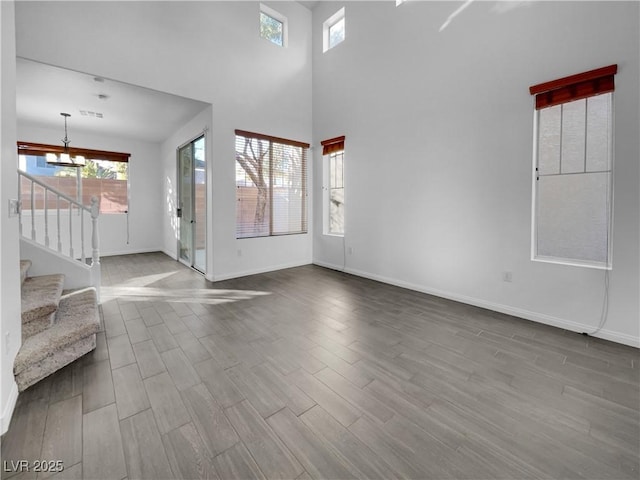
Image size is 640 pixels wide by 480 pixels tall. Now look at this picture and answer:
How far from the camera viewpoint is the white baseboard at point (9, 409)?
1556mm

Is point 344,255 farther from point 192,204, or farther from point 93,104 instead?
point 93,104

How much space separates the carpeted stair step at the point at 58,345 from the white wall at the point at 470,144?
3694 mm

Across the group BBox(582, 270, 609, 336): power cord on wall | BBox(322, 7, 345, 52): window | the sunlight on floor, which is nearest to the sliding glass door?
the sunlight on floor

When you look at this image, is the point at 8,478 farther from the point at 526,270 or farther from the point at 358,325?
the point at 526,270

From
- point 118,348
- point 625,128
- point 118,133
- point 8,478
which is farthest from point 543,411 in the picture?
point 118,133

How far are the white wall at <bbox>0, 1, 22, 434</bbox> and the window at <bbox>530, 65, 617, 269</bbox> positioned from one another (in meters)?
4.22

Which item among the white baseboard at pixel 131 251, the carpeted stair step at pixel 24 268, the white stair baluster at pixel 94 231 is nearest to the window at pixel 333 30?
the white stair baluster at pixel 94 231

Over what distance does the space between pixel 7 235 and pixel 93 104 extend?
12.7 feet

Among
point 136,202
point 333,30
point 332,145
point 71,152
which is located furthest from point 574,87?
point 71,152

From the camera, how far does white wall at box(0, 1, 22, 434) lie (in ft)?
5.29

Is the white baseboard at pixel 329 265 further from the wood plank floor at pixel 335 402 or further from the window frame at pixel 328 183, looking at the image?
the wood plank floor at pixel 335 402

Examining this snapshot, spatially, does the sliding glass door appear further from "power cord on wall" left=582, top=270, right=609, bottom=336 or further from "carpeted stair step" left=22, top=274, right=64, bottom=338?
"power cord on wall" left=582, top=270, right=609, bottom=336

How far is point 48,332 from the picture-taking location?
2.27 metres

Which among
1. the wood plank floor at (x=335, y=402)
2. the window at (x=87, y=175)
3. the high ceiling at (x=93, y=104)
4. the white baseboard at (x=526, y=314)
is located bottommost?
the wood plank floor at (x=335, y=402)
